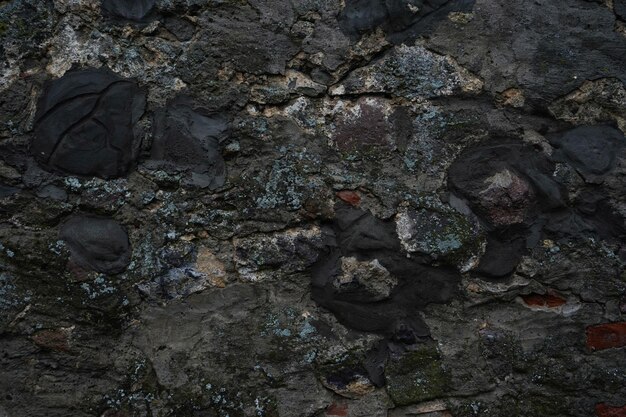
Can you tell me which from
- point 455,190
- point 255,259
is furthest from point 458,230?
point 255,259

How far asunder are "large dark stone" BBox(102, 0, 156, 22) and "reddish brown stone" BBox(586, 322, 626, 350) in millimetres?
1368

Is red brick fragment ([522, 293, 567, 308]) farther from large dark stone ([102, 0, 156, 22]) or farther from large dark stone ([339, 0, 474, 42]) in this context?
large dark stone ([102, 0, 156, 22])

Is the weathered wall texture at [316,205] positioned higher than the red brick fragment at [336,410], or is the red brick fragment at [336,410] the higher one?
the weathered wall texture at [316,205]

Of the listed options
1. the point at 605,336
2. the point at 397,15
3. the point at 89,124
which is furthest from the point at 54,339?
the point at 605,336

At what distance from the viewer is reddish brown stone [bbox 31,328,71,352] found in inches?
62.2

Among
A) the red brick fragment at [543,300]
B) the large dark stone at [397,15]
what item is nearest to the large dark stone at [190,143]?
the large dark stone at [397,15]

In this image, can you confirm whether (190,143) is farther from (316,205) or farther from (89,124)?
(316,205)

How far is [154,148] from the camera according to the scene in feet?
5.43

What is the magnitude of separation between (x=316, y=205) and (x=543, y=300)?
63cm

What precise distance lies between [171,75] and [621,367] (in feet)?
4.44

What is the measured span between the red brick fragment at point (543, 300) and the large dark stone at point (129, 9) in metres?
1.19

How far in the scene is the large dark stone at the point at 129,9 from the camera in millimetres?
1637

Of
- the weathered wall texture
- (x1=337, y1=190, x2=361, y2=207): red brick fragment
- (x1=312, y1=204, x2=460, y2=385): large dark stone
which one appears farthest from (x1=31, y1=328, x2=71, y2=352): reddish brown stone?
(x1=337, y1=190, x2=361, y2=207): red brick fragment

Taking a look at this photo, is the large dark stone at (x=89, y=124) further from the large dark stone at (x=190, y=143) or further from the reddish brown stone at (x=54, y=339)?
the reddish brown stone at (x=54, y=339)
